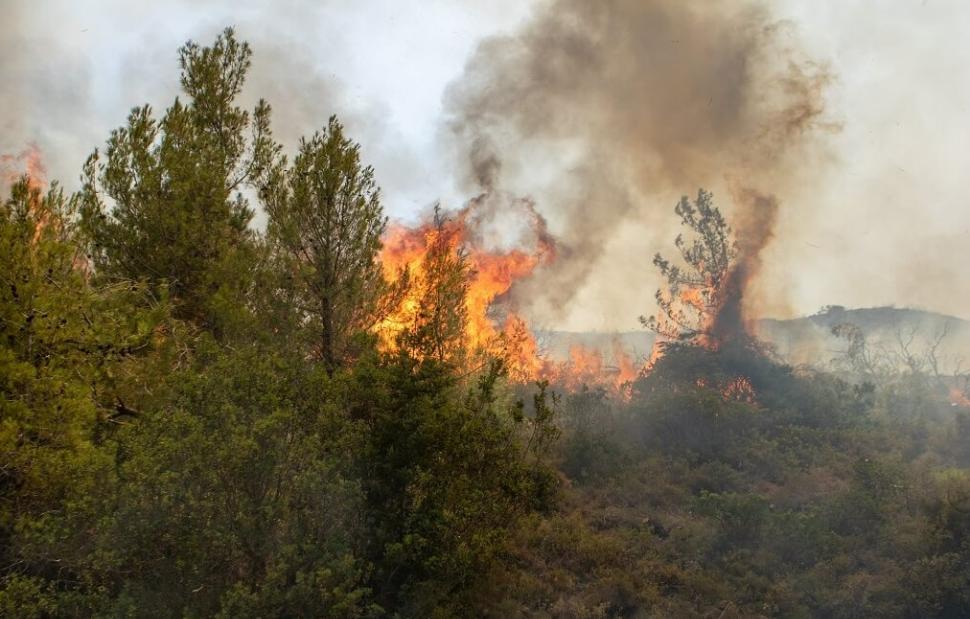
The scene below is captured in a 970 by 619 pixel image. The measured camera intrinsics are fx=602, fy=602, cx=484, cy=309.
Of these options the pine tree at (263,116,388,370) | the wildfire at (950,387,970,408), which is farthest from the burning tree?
the pine tree at (263,116,388,370)

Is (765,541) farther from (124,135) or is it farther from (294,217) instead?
(124,135)

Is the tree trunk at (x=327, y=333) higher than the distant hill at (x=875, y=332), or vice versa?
the distant hill at (x=875, y=332)

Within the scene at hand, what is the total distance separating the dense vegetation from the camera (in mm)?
7738

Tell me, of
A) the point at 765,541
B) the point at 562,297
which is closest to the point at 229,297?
the point at 765,541

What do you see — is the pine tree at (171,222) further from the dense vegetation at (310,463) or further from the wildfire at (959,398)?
the wildfire at (959,398)

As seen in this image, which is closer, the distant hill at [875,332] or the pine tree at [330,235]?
the pine tree at [330,235]

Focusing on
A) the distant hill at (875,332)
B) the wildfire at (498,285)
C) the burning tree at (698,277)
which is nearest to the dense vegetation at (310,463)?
the wildfire at (498,285)

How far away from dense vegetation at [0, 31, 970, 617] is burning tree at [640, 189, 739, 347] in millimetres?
14201

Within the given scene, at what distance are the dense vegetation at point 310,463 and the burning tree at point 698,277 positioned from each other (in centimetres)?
1420

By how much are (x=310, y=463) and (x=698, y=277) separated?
34.8 m

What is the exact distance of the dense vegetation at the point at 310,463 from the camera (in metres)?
7.74

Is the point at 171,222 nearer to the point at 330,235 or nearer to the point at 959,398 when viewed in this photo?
the point at 330,235

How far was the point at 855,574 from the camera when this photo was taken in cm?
1460

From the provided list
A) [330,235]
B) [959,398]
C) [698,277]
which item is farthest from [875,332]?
[330,235]
